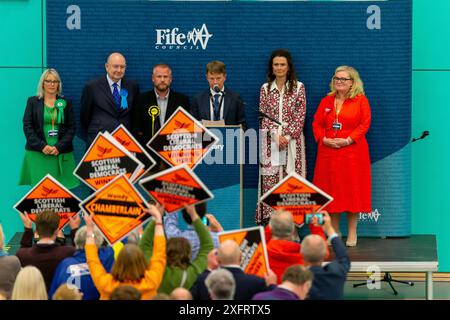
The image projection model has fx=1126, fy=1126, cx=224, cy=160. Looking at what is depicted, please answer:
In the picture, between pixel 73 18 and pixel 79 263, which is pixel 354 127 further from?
pixel 79 263

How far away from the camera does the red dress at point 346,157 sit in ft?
38.4

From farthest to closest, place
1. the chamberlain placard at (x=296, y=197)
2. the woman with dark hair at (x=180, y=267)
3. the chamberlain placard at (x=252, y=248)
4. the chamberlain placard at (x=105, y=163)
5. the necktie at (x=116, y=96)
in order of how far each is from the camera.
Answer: the necktie at (x=116, y=96)
the chamberlain placard at (x=105, y=163)
the chamberlain placard at (x=296, y=197)
the chamberlain placard at (x=252, y=248)
the woman with dark hair at (x=180, y=267)

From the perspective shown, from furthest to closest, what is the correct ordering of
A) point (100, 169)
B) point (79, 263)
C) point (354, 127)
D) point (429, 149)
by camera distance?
point (429, 149), point (354, 127), point (100, 169), point (79, 263)

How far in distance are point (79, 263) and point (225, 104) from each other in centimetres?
380

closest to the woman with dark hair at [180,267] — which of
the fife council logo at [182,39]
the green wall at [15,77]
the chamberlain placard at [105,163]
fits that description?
the chamberlain placard at [105,163]

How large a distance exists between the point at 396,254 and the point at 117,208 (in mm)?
3961

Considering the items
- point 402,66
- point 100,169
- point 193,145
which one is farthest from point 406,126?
point 100,169

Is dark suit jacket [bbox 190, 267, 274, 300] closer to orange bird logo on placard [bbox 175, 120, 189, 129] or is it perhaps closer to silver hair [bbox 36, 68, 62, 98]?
orange bird logo on placard [bbox 175, 120, 189, 129]

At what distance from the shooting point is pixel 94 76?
12.4 metres

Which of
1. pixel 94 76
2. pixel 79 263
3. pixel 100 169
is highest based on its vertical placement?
pixel 94 76

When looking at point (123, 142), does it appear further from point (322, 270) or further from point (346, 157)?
point (346, 157)

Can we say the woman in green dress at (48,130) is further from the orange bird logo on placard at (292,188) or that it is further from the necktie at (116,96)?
the orange bird logo on placard at (292,188)

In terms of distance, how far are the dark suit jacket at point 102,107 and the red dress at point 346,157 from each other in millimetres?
2014

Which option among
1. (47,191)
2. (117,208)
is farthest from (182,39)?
(117,208)
